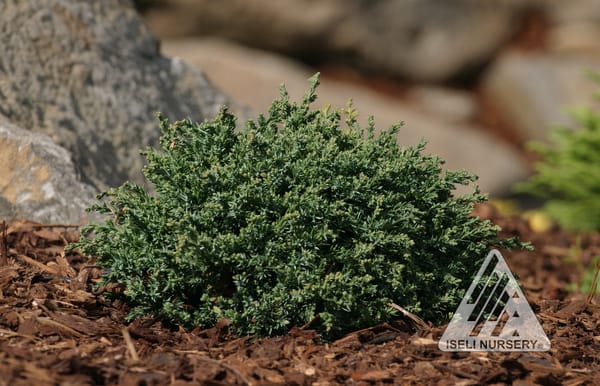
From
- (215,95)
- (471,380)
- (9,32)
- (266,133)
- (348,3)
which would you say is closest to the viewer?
(471,380)

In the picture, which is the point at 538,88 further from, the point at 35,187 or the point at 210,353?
the point at 210,353

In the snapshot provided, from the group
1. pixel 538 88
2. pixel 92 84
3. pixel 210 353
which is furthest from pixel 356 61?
pixel 210 353

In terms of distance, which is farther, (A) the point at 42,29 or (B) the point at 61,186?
(A) the point at 42,29

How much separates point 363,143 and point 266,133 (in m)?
0.44

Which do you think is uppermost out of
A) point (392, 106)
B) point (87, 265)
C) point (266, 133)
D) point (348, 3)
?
point (348, 3)

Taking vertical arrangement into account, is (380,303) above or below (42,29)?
below

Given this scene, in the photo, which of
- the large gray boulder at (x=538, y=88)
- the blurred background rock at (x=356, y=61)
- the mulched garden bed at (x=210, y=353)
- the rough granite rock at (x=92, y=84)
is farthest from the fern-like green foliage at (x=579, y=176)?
the large gray boulder at (x=538, y=88)

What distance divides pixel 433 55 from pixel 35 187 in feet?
31.5

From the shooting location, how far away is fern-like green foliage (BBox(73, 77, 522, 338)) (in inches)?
136

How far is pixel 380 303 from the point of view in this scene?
3.55m

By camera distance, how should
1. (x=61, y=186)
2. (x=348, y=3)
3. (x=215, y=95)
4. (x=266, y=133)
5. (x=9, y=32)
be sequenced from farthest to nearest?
(x=348, y=3)
(x=215, y=95)
(x=9, y=32)
(x=61, y=186)
(x=266, y=133)

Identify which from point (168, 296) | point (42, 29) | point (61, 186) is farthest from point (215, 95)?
point (168, 296)

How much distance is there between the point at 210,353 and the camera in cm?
337

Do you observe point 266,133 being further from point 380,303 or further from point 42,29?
point 42,29
